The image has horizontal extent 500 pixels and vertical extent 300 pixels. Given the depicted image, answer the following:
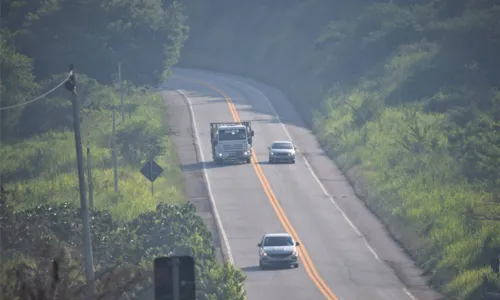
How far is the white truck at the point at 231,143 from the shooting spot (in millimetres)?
69438

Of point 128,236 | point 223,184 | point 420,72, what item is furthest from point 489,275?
point 420,72

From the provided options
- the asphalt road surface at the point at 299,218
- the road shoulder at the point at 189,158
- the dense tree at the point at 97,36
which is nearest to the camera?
the asphalt road surface at the point at 299,218

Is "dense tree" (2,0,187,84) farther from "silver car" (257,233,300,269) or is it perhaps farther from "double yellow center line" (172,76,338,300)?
"silver car" (257,233,300,269)

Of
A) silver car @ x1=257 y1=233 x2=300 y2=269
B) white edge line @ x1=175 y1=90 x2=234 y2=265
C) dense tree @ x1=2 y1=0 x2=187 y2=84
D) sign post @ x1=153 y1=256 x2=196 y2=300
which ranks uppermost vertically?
dense tree @ x1=2 y1=0 x2=187 y2=84

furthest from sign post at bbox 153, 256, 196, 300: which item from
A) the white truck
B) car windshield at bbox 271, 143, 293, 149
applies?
car windshield at bbox 271, 143, 293, 149

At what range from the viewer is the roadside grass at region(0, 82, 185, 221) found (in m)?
57.4

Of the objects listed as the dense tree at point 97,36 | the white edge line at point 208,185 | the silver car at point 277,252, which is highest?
the dense tree at point 97,36

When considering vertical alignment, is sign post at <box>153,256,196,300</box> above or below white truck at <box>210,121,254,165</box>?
below

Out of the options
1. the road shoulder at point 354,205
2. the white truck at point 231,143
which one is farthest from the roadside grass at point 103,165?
the road shoulder at point 354,205

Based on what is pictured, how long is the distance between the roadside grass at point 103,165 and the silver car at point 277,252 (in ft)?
25.8

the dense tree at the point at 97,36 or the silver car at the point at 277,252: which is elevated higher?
the dense tree at the point at 97,36

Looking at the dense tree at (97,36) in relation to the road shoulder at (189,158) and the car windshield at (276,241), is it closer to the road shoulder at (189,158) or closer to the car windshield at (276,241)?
the road shoulder at (189,158)

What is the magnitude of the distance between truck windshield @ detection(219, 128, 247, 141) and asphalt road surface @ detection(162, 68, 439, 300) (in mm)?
2014

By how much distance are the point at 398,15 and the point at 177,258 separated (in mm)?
94534
